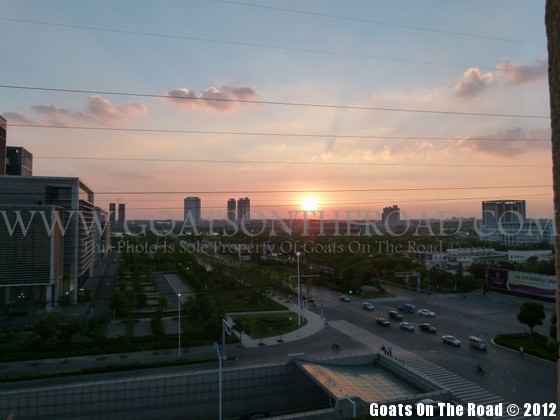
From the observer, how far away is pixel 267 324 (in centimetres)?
1311

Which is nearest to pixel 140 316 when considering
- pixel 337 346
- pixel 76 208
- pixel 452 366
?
pixel 76 208

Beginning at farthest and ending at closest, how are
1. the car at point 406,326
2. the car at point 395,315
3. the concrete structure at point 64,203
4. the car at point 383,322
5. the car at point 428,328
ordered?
the concrete structure at point 64,203 → the car at point 395,315 → the car at point 383,322 → the car at point 406,326 → the car at point 428,328

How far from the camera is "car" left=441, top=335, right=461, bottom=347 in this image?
10.7m

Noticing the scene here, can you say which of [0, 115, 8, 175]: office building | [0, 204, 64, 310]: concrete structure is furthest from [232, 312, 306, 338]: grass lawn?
[0, 115, 8, 175]: office building

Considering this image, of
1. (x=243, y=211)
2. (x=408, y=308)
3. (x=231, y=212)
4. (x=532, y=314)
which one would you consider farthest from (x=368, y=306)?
(x=243, y=211)

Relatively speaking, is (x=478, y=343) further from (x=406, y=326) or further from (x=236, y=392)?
(x=236, y=392)

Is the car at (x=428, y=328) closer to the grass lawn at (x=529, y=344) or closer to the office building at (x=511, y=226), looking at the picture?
the grass lawn at (x=529, y=344)

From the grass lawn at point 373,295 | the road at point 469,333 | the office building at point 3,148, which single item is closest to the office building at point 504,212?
the road at point 469,333

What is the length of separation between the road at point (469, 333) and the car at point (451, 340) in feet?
0.49

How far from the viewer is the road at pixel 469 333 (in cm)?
807

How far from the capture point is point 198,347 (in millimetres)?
10500

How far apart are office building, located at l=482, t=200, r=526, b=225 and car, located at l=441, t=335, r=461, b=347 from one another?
134ft

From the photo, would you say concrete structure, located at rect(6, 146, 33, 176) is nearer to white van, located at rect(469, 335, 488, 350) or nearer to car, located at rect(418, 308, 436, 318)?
car, located at rect(418, 308, 436, 318)

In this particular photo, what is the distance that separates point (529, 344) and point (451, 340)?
2.06 metres
